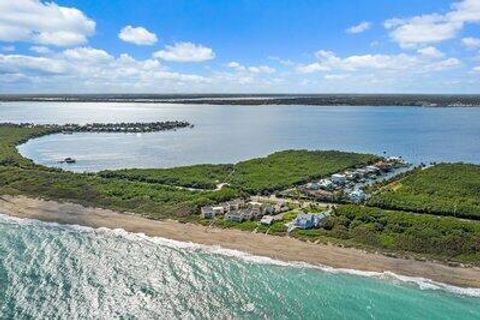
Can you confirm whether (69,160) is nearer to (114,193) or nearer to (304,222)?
(114,193)

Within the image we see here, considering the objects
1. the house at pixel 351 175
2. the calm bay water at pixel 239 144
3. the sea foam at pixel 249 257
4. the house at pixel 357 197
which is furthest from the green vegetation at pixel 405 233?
the calm bay water at pixel 239 144

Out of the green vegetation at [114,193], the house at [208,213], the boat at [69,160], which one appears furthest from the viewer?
the boat at [69,160]

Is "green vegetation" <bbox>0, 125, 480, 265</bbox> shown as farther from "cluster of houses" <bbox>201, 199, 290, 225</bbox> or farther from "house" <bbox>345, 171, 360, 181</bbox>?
"house" <bbox>345, 171, 360, 181</bbox>

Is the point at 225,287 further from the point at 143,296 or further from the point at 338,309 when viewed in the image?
the point at 338,309

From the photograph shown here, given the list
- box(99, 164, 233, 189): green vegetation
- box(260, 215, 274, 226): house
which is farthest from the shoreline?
box(99, 164, 233, 189): green vegetation

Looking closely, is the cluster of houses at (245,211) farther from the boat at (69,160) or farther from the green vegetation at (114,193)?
the boat at (69,160)

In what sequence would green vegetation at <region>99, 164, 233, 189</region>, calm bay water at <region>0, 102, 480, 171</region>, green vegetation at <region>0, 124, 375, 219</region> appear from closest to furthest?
green vegetation at <region>0, 124, 375, 219</region> → green vegetation at <region>99, 164, 233, 189</region> → calm bay water at <region>0, 102, 480, 171</region>
